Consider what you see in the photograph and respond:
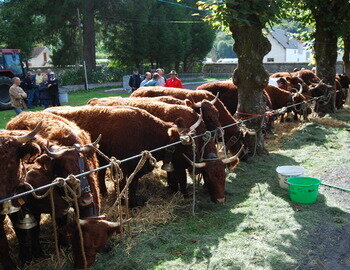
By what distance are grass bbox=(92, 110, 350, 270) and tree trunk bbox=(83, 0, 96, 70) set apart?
87.1 ft

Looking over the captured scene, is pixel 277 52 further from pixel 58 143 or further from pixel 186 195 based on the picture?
pixel 58 143

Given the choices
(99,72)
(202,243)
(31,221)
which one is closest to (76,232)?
(31,221)

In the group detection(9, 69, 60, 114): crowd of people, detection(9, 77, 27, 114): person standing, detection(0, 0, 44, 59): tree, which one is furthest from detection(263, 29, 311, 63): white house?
detection(9, 77, 27, 114): person standing

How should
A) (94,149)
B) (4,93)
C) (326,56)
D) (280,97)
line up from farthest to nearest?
1. (4,93)
2. (326,56)
3. (280,97)
4. (94,149)

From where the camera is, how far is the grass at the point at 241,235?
4.72 metres

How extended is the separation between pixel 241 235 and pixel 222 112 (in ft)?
14.0

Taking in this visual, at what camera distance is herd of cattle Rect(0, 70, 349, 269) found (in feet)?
14.8

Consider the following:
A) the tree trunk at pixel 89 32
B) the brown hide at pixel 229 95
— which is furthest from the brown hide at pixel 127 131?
the tree trunk at pixel 89 32

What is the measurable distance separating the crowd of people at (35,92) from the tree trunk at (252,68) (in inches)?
302

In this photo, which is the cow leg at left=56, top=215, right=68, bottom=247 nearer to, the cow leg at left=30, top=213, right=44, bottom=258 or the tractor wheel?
the cow leg at left=30, top=213, right=44, bottom=258

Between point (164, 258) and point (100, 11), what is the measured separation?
3040 centimetres

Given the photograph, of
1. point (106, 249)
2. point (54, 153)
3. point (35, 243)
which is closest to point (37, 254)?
point (35, 243)

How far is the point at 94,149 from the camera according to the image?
524cm

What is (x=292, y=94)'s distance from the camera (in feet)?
44.2
